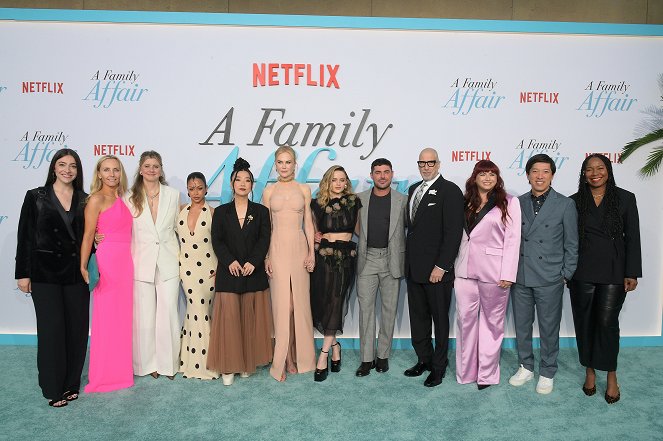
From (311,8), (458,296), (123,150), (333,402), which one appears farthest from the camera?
(311,8)

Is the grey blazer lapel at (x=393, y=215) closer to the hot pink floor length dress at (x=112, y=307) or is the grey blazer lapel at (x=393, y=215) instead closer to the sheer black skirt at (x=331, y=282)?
the sheer black skirt at (x=331, y=282)

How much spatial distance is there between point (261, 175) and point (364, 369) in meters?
2.10

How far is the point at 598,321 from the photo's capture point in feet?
12.2

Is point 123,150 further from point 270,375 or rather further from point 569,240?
point 569,240

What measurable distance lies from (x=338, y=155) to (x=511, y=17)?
2517 mm

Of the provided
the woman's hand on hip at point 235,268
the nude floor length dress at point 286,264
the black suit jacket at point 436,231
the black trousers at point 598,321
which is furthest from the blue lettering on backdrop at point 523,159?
the woman's hand on hip at point 235,268

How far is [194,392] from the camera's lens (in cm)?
382

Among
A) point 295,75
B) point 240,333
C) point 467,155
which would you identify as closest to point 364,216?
point 240,333

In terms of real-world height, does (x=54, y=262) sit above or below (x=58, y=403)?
above

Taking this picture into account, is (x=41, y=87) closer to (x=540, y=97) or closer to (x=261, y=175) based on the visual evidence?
(x=261, y=175)

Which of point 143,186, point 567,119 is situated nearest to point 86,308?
point 143,186

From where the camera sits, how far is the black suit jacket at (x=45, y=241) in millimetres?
3549

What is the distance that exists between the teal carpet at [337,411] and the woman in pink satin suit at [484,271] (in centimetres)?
24

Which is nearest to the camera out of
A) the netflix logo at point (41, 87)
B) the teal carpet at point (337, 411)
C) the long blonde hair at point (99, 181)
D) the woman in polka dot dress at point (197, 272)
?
the teal carpet at point (337, 411)
